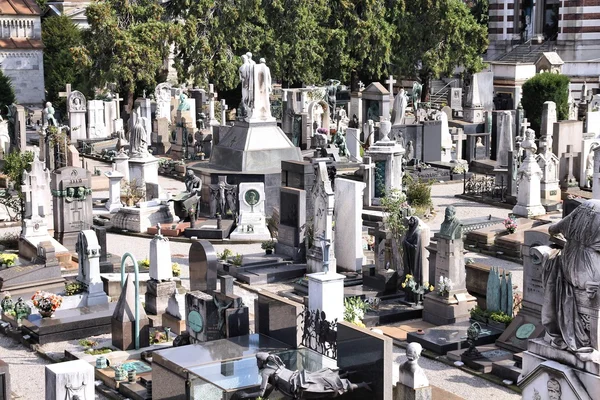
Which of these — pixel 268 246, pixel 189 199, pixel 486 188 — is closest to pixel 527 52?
pixel 486 188

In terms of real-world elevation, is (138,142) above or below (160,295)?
above

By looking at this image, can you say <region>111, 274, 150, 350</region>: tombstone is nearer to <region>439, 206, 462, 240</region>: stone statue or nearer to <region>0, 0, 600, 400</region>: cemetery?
<region>0, 0, 600, 400</region>: cemetery

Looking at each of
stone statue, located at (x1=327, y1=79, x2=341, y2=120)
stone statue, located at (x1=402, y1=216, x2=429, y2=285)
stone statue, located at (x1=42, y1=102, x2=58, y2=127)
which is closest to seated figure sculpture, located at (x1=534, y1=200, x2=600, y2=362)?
stone statue, located at (x1=402, y1=216, x2=429, y2=285)

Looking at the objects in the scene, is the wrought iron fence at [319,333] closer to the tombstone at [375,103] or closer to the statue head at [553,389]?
the statue head at [553,389]

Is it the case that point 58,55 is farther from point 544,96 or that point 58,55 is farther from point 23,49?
point 544,96

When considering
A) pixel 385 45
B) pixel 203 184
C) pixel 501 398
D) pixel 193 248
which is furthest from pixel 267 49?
pixel 501 398

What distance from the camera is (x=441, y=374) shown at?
1496cm

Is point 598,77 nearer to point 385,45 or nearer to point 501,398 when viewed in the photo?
point 385,45

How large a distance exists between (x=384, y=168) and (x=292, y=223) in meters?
6.10

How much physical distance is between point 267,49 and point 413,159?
50.7 ft

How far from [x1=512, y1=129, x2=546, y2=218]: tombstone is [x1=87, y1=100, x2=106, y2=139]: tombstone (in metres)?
18.2

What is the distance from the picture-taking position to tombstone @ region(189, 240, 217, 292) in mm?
16125

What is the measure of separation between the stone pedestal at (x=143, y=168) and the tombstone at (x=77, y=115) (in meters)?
11.7

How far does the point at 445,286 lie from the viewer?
1698 cm
